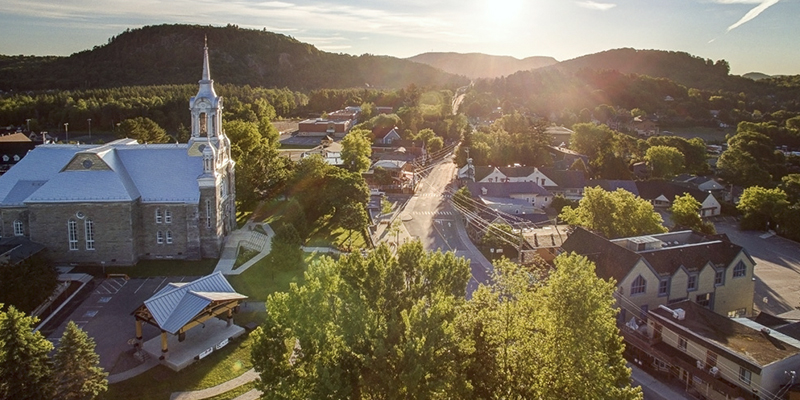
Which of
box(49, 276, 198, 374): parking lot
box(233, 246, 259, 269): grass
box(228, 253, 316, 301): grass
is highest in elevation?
box(233, 246, 259, 269): grass

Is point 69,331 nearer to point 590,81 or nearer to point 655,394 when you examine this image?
point 655,394

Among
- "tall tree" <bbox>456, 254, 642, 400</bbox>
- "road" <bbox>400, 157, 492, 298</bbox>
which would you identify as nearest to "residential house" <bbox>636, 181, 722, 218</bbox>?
"road" <bbox>400, 157, 492, 298</bbox>

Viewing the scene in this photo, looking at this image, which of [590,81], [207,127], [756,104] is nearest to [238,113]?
[207,127]

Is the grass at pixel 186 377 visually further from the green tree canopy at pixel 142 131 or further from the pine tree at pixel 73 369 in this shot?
the green tree canopy at pixel 142 131

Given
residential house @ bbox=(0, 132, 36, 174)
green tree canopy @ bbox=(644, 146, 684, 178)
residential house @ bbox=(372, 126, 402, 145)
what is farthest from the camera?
residential house @ bbox=(372, 126, 402, 145)

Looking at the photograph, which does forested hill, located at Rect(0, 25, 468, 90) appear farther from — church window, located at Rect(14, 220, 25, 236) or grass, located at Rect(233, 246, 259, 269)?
grass, located at Rect(233, 246, 259, 269)

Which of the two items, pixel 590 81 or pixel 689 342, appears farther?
pixel 590 81

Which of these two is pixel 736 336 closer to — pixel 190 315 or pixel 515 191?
pixel 190 315
